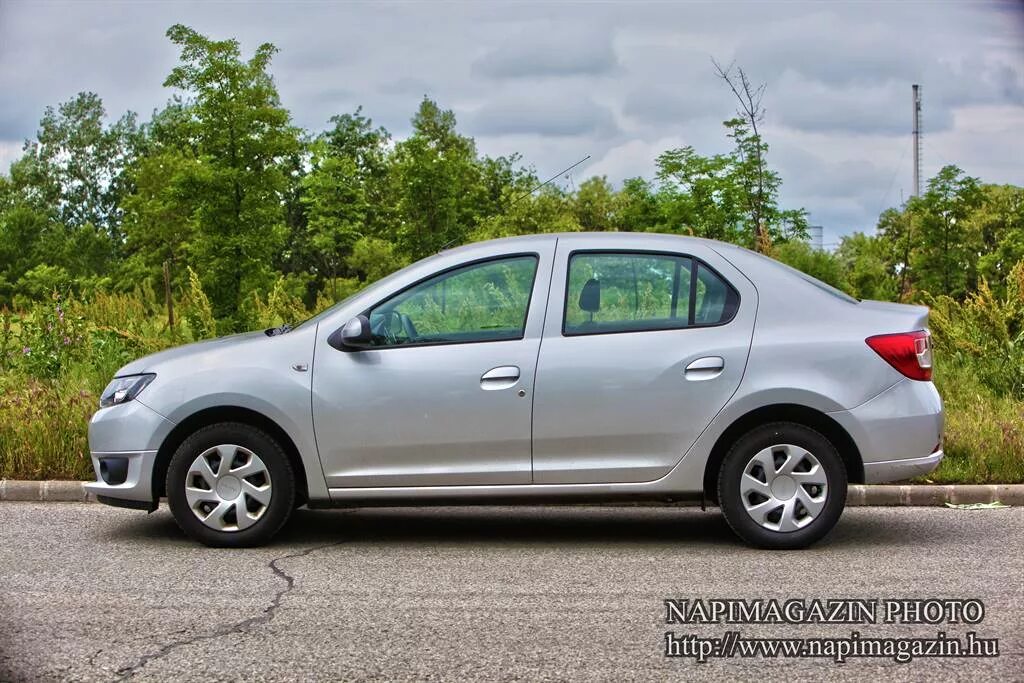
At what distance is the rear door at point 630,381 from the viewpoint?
23.4 ft

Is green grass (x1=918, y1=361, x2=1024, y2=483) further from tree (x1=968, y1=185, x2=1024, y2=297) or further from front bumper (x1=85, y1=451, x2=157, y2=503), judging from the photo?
tree (x1=968, y1=185, x2=1024, y2=297)

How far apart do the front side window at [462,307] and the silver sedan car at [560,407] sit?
1 cm

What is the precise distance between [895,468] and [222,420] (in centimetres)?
386

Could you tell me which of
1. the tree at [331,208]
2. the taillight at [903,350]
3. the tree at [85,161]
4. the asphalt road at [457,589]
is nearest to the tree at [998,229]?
the tree at [331,208]

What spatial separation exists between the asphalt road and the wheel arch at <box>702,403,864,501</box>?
506 mm

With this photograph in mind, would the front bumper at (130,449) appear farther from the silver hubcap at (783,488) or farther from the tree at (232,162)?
the tree at (232,162)

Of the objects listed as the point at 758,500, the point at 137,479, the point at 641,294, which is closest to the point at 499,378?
the point at 641,294

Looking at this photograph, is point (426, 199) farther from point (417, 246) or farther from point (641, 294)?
point (641, 294)

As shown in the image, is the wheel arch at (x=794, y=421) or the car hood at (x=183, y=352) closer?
the wheel arch at (x=794, y=421)

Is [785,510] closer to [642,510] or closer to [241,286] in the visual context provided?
[642,510]

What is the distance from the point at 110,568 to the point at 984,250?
18716 millimetres

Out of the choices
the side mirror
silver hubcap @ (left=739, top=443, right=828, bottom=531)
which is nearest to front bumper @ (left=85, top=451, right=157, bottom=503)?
the side mirror

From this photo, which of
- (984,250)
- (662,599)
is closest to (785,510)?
(662,599)

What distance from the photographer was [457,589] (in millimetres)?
6363
